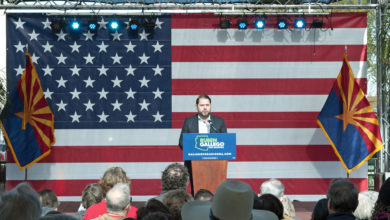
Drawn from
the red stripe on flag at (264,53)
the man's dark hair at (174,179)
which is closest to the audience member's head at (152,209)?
→ the man's dark hair at (174,179)

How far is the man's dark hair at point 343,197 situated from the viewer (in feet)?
10.5

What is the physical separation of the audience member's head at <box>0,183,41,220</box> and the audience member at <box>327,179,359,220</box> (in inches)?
72.5

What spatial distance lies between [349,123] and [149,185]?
10.2 ft

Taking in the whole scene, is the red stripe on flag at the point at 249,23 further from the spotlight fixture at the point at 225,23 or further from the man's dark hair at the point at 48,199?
the man's dark hair at the point at 48,199

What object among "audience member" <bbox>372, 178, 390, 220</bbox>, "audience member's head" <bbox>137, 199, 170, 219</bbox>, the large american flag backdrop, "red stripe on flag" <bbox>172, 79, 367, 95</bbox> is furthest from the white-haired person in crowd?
"red stripe on flag" <bbox>172, 79, 367, 95</bbox>

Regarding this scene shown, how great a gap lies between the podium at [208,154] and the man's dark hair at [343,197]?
284 cm

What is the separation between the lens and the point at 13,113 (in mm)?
8500

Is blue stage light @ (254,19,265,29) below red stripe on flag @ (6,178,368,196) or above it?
above

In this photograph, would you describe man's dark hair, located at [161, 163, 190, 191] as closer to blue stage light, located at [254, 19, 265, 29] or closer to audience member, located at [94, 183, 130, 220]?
audience member, located at [94, 183, 130, 220]

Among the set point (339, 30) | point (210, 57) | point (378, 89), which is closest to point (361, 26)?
point (339, 30)

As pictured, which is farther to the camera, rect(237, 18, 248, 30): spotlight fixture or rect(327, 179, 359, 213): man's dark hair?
rect(237, 18, 248, 30): spotlight fixture

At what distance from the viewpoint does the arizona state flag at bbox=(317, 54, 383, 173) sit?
27.6ft

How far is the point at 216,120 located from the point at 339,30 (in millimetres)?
3332

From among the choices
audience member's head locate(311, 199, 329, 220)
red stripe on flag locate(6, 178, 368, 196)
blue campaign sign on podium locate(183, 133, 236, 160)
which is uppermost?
blue campaign sign on podium locate(183, 133, 236, 160)
